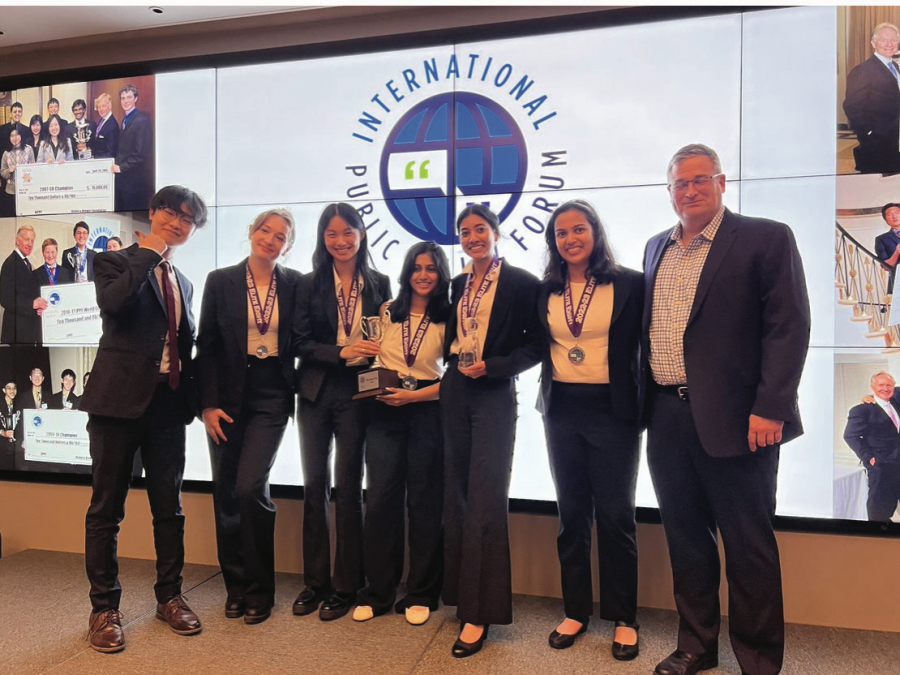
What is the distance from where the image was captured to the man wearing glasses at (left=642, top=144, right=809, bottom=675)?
7.39 feet

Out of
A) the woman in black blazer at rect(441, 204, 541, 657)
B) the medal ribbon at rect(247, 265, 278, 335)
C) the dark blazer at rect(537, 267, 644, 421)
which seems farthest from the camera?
the medal ribbon at rect(247, 265, 278, 335)

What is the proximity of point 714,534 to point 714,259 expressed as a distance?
111 centimetres

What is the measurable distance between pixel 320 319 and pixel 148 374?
780 mm

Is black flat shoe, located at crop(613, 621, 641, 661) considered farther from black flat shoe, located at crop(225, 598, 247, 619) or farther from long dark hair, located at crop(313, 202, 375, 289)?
long dark hair, located at crop(313, 202, 375, 289)

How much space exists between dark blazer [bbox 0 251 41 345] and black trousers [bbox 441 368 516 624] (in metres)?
3.02

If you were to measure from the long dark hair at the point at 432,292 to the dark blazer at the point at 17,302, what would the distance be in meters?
2.67

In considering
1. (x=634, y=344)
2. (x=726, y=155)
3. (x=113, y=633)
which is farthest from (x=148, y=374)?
(x=726, y=155)

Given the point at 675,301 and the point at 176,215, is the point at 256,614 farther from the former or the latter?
the point at 675,301

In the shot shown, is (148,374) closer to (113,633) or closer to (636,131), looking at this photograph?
(113,633)

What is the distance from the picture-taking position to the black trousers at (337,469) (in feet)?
9.65

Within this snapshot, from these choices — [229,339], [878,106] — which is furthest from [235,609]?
[878,106]

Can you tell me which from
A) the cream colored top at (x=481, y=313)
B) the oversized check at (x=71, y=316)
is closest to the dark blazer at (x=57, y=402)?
the oversized check at (x=71, y=316)

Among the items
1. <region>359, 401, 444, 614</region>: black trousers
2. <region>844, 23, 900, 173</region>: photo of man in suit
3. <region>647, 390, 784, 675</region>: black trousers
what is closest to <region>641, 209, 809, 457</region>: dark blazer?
<region>647, 390, 784, 675</region>: black trousers

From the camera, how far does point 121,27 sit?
3938 mm
